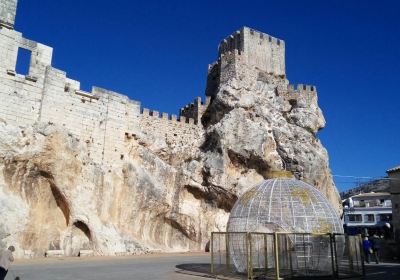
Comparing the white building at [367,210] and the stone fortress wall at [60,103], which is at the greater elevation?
the stone fortress wall at [60,103]

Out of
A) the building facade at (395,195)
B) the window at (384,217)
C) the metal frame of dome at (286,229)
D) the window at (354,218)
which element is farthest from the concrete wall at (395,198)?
the window at (354,218)

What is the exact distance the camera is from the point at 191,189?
28016 millimetres

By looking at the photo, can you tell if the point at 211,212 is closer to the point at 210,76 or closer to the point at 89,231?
the point at 89,231

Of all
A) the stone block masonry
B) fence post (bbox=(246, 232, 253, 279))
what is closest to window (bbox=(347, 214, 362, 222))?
the stone block masonry

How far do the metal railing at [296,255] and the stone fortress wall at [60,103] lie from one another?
14748 mm

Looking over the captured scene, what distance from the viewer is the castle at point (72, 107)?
2098cm

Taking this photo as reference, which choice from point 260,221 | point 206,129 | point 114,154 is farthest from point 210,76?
point 260,221

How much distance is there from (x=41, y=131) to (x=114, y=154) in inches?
206

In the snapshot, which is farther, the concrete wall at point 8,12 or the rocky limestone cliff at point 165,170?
the concrete wall at point 8,12

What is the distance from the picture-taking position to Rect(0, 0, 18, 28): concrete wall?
72.3ft

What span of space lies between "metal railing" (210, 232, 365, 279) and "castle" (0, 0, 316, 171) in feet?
48.7

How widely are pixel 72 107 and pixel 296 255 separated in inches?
698

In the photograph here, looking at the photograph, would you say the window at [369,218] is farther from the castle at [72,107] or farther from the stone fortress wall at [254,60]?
the castle at [72,107]

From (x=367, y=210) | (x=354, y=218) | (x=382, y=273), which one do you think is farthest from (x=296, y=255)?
(x=354, y=218)
